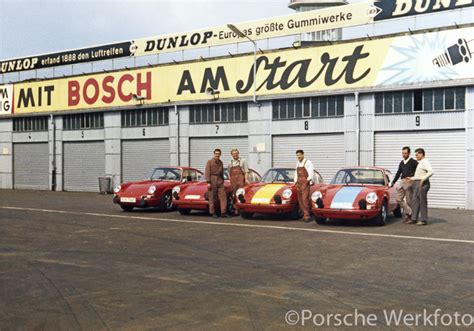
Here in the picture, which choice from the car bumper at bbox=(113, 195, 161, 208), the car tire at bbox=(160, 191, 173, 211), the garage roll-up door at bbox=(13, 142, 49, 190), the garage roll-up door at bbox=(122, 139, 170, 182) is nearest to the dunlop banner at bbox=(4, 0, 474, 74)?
the garage roll-up door at bbox=(122, 139, 170, 182)

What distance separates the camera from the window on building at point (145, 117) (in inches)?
1005

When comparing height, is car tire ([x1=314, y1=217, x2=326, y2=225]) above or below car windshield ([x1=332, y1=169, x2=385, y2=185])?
below

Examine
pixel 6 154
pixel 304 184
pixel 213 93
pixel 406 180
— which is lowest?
pixel 304 184

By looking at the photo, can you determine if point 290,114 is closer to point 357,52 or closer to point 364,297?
point 357,52

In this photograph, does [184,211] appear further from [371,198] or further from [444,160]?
[444,160]

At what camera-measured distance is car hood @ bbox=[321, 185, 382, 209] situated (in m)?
12.0

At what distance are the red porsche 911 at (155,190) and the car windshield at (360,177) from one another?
4909 mm

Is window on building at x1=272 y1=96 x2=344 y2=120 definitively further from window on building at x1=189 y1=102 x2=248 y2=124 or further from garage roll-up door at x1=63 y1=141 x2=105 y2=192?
garage roll-up door at x1=63 y1=141 x2=105 y2=192

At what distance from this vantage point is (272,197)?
1327 centimetres

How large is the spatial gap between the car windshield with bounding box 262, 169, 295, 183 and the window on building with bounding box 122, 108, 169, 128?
1172 cm

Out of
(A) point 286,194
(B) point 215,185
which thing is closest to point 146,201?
(B) point 215,185

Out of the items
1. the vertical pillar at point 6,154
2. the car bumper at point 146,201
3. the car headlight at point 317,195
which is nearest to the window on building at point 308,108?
the car bumper at point 146,201

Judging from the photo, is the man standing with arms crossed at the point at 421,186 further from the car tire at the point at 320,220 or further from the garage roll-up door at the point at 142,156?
the garage roll-up door at the point at 142,156

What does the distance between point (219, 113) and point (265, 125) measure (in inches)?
95.6
